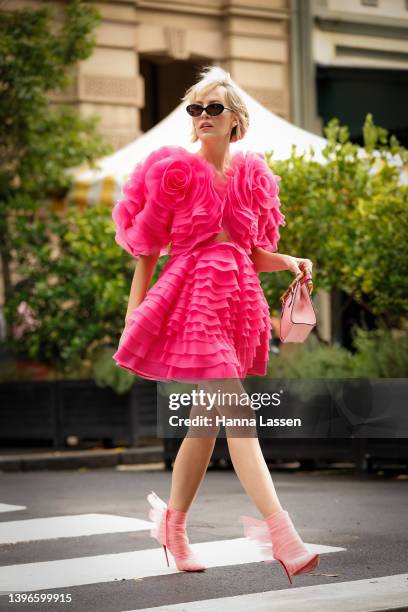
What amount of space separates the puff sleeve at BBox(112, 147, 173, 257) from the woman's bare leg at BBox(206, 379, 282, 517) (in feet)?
2.07

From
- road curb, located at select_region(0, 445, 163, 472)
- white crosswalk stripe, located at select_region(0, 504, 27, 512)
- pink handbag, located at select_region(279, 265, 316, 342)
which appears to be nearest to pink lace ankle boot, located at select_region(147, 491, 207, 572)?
pink handbag, located at select_region(279, 265, 316, 342)

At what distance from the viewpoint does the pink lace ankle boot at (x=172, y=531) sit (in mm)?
5957

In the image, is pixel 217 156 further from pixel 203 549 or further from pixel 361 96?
pixel 361 96

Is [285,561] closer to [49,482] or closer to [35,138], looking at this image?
[49,482]

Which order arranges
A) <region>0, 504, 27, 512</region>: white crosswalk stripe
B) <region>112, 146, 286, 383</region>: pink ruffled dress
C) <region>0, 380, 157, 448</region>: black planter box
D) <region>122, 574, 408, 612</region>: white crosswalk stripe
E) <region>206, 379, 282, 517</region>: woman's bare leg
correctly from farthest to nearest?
<region>0, 380, 157, 448</region>: black planter box < <region>0, 504, 27, 512</region>: white crosswalk stripe < <region>112, 146, 286, 383</region>: pink ruffled dress < <region>206, 379, 282, 517</region>: woman's bare leg < <region>122, 574, 408, 612</region>: white crosswalk stripe

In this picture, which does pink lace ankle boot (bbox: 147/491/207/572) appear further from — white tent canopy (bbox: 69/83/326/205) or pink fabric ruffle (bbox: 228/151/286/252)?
white tent canopy (bbox: 69/83/326/205)

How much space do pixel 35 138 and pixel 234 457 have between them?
11.9 meters

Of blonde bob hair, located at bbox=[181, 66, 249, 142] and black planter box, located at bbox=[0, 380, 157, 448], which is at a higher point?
blonde bob hair, located at bbox=[181, 66, 249, 142]

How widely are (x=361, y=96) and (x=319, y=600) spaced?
19759 millimetres

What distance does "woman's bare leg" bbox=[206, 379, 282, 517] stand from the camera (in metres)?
5.52

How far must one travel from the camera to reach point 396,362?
1221cm

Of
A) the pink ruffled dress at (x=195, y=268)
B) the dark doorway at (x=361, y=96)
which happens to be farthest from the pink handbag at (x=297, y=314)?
the dark doorway at (x=361, y=96)

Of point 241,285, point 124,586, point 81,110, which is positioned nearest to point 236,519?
point 124,586

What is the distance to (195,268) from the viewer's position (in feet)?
18.7
